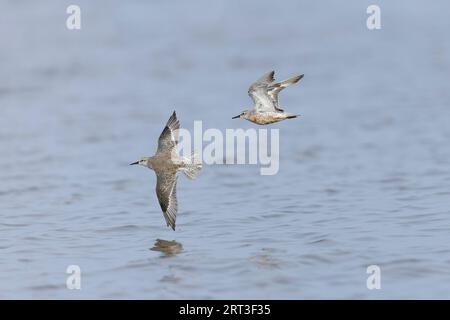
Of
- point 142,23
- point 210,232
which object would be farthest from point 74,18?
point 210,232

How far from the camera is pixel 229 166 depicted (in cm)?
1474

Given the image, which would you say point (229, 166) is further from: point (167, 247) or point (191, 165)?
point (167, 247)

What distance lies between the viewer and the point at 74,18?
77.0 feet

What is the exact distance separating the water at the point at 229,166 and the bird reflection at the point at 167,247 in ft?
0.07

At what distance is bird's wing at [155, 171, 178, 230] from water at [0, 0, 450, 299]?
28 cm

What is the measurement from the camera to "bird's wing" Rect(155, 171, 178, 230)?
10898mm

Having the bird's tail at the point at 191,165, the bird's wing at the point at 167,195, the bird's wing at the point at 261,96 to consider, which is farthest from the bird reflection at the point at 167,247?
the bird's wing at the point at 261,96

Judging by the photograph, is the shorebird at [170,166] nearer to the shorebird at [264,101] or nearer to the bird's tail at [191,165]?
the bird's tail at [191,165]

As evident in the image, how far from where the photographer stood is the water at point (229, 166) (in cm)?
964

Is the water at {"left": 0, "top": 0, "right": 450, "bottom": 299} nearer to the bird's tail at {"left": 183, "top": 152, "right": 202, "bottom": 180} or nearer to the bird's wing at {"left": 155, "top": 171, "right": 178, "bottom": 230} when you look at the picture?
the bird's wing at {"left": 155, "top": 171, "right": 178, "bottom": 230}

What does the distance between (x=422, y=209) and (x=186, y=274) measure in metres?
3.54

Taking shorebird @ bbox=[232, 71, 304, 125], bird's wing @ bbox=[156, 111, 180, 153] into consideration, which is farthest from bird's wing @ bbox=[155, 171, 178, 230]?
shorebird @ bbox=[232, 71, 304, 125]

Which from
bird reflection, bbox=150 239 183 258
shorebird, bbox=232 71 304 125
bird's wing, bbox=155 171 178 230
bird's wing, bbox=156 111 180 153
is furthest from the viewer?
shorebird, bbox=232 71 304 125

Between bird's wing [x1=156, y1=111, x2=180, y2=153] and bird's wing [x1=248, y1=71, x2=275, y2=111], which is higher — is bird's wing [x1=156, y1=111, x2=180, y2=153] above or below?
below
